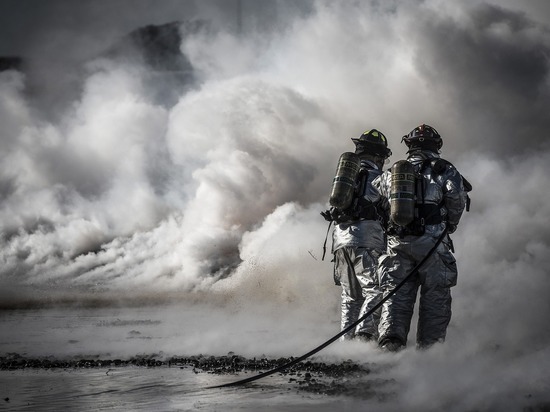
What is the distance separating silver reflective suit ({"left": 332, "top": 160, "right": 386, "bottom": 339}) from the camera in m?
9.94

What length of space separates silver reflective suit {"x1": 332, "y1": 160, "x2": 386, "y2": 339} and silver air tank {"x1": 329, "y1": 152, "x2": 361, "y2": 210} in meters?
0.44

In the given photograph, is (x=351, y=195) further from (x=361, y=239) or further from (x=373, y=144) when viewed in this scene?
(x=373, y=144)

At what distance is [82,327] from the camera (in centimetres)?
1717

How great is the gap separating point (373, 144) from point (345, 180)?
1.04 metres

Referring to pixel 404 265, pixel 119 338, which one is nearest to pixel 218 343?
pixel 119 338

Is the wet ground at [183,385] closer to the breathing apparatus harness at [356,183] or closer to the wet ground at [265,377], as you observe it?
the wet ground at [265,377]

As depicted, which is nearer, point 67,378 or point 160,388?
point 160,388

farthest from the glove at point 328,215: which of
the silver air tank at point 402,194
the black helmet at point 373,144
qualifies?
the silver air tank at point 402,194

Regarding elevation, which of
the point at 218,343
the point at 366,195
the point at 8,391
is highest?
the point at 366,195

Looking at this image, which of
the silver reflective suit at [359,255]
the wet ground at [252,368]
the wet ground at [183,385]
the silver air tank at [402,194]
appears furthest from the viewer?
the silver reflective suit at [359,255]

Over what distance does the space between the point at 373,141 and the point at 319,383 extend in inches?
171

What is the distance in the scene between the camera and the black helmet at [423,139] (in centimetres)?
927

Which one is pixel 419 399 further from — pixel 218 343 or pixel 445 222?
pixel 218 343

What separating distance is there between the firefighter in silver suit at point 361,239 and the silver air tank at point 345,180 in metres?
0.41
